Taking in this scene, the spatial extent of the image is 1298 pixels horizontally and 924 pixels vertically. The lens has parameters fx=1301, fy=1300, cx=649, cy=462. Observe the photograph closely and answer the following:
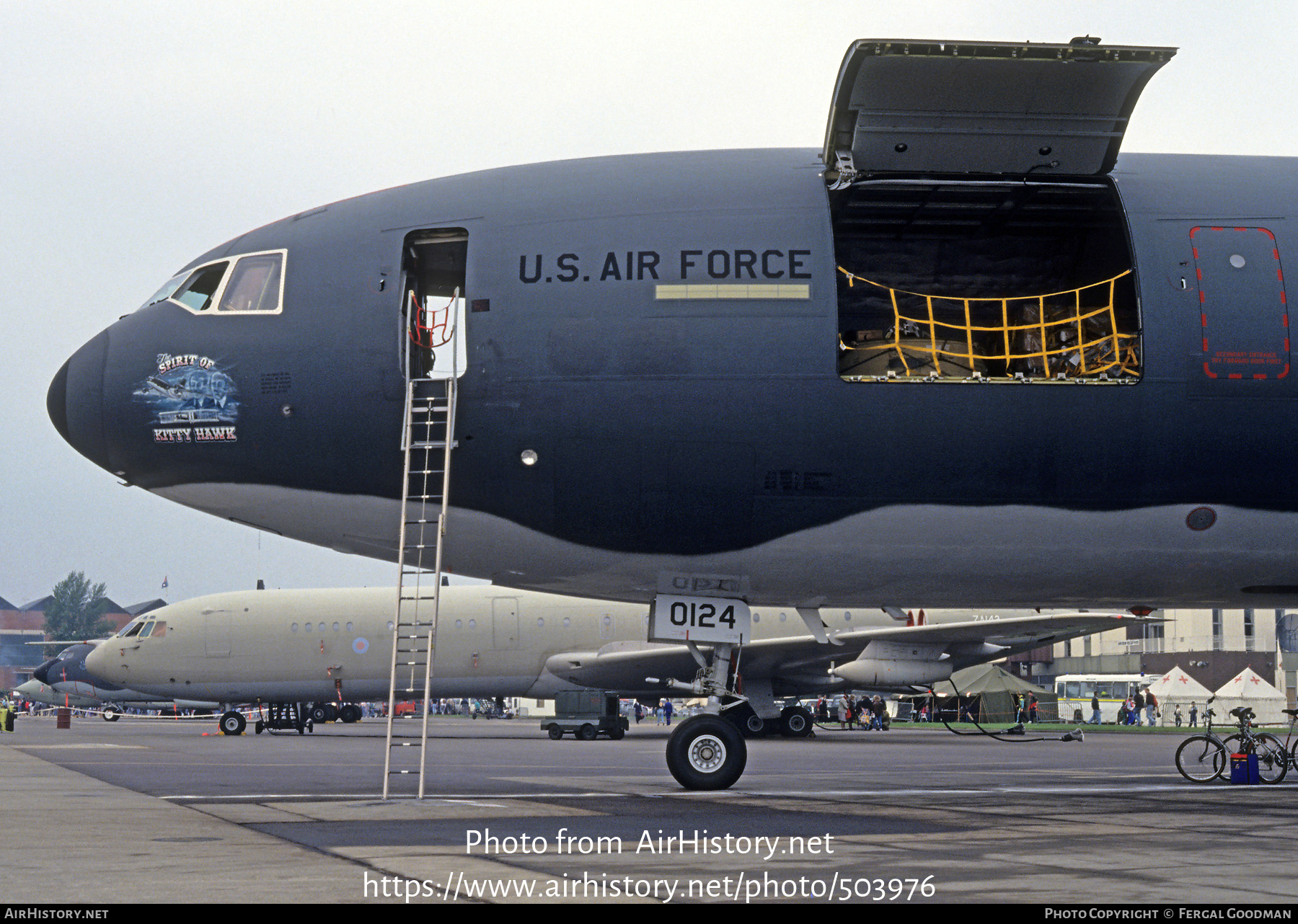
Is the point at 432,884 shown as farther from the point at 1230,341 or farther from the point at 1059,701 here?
the point at 1059,701

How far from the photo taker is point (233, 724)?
43.6 meters

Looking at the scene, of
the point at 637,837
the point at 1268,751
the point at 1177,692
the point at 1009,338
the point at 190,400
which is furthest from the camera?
the point at 1177,692

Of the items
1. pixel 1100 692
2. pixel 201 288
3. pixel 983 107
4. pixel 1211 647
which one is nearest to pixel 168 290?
pixel 201 288

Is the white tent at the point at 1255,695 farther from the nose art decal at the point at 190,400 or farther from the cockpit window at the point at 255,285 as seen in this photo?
the nose art decal at the point at 190,400

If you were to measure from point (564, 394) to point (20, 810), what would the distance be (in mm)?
6534

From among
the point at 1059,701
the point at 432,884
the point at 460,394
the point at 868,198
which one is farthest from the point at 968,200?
the point at 1059,701

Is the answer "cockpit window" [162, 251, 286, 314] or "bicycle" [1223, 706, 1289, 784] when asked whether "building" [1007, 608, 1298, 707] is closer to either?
"bicycle" [1223, 706, 1289, 784]

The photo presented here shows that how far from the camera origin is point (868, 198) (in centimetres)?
1334

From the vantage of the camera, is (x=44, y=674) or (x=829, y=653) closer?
(x=829, y=653)

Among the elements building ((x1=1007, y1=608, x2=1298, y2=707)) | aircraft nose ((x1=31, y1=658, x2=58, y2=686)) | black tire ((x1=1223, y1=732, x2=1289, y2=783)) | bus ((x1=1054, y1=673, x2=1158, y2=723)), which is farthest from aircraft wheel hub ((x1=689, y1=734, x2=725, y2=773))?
building ((x1=1007, y1=608, x2=1298, y2=707))

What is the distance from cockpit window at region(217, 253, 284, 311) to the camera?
43.4ft

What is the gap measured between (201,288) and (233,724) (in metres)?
33.2

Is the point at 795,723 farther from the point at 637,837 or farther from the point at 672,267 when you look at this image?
the point at 637,837

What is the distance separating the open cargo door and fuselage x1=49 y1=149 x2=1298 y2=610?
2.24 feet
